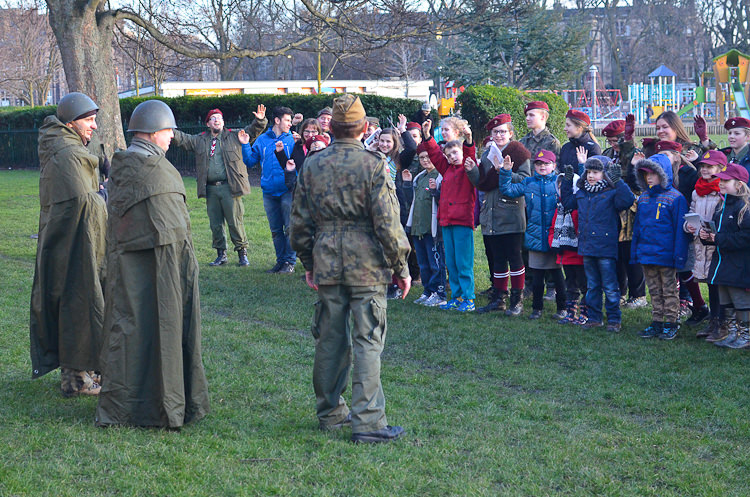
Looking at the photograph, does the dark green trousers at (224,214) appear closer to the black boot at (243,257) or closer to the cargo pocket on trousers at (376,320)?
the black boot at (243,257)

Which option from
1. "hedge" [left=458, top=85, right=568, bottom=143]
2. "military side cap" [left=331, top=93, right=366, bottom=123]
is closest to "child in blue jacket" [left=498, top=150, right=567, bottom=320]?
"military side cap" [left=331, top=93, right=366, bottom=123]

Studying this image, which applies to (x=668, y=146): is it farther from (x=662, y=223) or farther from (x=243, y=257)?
(x=243, y=257)

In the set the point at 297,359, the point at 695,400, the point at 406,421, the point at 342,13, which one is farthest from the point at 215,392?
the point at 342,13

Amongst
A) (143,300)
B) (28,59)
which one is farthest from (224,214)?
(28,59)

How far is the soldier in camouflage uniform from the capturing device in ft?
16.0

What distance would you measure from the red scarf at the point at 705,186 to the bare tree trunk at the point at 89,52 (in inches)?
434

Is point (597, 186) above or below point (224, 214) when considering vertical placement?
above

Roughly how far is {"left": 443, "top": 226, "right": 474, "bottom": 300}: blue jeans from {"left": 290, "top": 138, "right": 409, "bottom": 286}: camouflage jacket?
3745 millimetres

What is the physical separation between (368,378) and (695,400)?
248cm

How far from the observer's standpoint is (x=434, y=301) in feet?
29.9

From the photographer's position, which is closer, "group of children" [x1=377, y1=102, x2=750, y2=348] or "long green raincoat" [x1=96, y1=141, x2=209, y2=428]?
"long green raincoat" [x1=96, y1=141, x2=209, y2=428]

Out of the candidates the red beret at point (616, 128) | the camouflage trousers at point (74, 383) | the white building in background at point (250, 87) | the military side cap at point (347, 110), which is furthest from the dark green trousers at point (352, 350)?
the white building in background at point (250, 87)

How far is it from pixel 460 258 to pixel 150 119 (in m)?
4.34

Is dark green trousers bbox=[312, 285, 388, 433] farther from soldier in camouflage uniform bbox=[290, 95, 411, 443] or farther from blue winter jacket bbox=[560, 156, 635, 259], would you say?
blue winter jacket bbox=[560, 156, 635, 259]
